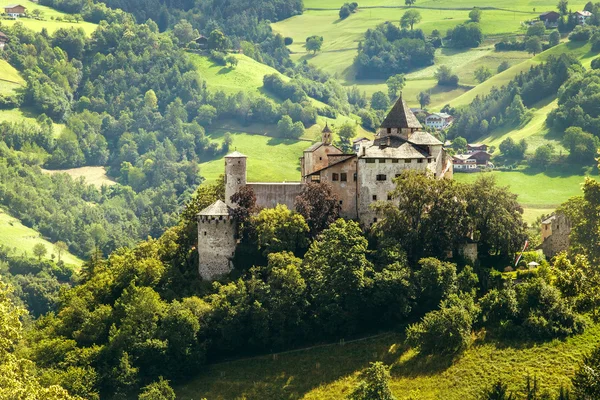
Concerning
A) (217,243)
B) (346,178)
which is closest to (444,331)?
(346,178)

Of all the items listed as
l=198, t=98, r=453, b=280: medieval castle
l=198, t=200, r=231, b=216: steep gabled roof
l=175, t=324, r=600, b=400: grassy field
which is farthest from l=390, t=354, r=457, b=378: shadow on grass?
l=198, t=200, r=231, b=216: steep gabled roof

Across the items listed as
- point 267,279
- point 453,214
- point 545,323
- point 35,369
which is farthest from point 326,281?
point 35,369

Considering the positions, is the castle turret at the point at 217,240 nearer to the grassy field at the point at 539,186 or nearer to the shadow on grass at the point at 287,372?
the shadow on grass at the point at 287,372

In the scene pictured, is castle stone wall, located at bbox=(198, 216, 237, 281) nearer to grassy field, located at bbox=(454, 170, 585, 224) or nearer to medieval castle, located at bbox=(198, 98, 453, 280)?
medieval castle, located at bbox=(198, 98, 453, 280)

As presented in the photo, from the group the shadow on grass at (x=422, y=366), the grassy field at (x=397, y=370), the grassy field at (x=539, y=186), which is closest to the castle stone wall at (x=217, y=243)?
the grassy field at (x=397, y=370)

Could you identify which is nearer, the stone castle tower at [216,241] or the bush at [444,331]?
the bush at [444,331]

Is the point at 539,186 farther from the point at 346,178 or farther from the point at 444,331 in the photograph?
the point at 444,331

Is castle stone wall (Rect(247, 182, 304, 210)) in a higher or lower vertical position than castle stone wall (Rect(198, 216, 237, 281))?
higher

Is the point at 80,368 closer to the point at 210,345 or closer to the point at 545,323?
the point at 210,345

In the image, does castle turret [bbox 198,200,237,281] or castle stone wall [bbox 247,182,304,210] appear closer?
castle turret [bbox 198,200,237,281]
